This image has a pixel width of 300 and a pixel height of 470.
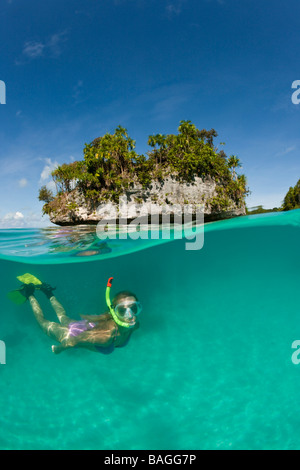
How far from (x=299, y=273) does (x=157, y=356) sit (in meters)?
17.6

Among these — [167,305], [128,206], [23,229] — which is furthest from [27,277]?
[167,305]

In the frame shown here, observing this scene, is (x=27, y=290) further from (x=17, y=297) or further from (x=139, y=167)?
(x=139, y=167)

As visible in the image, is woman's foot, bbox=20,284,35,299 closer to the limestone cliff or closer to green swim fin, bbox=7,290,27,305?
green swim fin, bbox=7,290,27,305

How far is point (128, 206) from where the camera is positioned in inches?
524

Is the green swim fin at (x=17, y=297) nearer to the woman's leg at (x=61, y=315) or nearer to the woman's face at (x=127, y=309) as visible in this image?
the woman's leg at (x=61, y=315)

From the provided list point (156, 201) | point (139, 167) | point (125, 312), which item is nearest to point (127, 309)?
point (125, 312)

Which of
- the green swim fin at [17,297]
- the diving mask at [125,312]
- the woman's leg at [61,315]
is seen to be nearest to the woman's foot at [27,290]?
the green swim fin at [17,297]

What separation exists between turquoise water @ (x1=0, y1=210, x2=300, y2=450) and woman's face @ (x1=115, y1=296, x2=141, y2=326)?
326 cm

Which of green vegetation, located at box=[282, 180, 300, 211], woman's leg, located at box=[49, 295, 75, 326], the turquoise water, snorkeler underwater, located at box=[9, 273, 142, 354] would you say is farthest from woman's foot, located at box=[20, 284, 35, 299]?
green vegetation, located at box=[282, 180, 300, 211]

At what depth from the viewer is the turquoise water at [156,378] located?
6012 mm

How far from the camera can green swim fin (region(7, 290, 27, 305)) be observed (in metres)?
7.25
